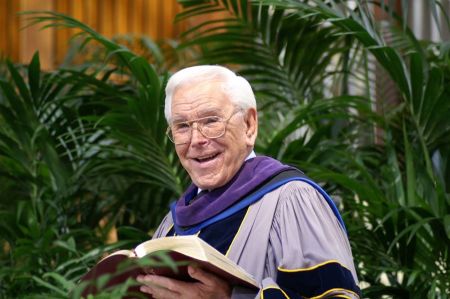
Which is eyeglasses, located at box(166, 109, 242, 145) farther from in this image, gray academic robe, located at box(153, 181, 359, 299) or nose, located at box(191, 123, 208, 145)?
gray academic robe, located at box(153, 181, 359, 299)

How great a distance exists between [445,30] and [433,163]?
7.34ft

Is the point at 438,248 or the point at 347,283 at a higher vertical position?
the point at 347,283

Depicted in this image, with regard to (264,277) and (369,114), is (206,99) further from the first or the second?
(369,114)

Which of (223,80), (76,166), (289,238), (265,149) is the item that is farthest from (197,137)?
(76,166)

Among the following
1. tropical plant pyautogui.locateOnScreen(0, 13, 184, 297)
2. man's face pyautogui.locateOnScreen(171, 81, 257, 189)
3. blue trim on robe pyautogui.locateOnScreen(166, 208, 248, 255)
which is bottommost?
tropical plant pyautogui.locateOnScreen(0, 13, 184, 297)

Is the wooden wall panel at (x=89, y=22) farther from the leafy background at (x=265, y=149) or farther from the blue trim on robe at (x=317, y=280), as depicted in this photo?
the blue trim on robe at (x=317, y=280)

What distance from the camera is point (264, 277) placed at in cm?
257

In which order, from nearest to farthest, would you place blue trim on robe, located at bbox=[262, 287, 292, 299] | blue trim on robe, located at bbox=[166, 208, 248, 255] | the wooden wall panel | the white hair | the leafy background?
blue trim on robe, located at bbox=[262, 287, 292, 299] < blue trim on robe, located at bbox=[166, 208, 248, 255] < the white hair < the leafy background < the wooden wall panel

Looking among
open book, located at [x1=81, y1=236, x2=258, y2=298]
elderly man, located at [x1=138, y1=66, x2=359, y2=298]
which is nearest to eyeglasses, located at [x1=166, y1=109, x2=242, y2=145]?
elderly man, located at [x1=138, y1=66, x2=359, y2=298]

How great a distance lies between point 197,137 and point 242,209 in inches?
8.8

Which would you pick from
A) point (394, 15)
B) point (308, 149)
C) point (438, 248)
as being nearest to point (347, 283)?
point (438, 248)

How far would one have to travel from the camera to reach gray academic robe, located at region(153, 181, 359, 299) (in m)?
2.48

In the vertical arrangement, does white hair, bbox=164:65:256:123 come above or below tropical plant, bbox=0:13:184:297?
above

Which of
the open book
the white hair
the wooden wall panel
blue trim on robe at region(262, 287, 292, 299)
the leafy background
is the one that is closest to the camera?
the open book
